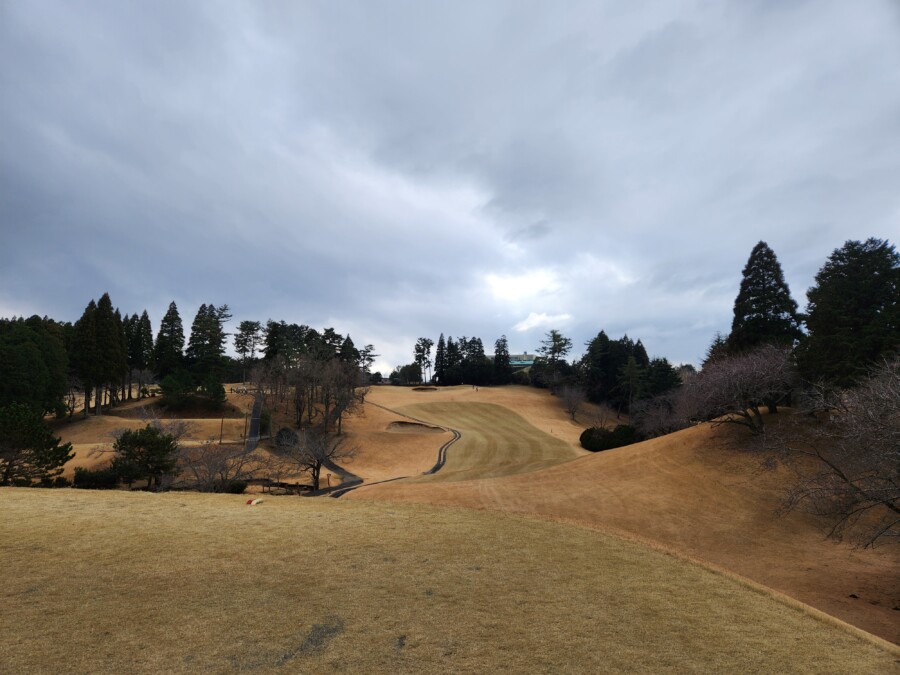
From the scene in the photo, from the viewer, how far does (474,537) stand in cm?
1211

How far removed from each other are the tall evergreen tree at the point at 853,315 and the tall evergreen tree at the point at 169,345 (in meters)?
75.0

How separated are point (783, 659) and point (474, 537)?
7056 mm

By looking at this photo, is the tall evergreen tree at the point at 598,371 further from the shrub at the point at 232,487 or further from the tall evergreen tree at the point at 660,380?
the shrub at the point at 232,487

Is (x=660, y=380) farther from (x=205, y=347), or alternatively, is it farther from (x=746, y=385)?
(x=205, y=347)

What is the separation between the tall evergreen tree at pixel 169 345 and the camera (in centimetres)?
6588

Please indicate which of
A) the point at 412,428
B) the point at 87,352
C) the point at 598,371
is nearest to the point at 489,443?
the point at 412,428

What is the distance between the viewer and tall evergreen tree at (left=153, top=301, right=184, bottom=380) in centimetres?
6588

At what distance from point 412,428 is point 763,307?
35935 mm

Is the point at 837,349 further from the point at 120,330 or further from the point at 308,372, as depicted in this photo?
the point at 120,330

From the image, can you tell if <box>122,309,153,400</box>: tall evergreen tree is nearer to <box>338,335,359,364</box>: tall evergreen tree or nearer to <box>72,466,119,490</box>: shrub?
<box>338,335,359,364</box>: tall evergreen tree

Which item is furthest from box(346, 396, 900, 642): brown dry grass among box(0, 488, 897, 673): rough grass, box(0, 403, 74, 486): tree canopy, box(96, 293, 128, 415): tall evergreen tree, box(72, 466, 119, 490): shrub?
box(96, 293, 128, 415): tall evergreen tree

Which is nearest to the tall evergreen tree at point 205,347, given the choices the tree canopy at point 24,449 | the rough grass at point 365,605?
the tree canopy at point 24,449

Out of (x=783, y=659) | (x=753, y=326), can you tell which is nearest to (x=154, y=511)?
(x=783, y=659)

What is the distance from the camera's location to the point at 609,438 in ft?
133
